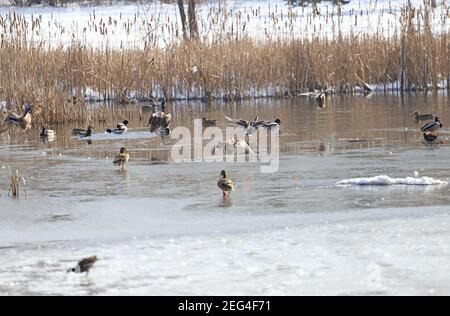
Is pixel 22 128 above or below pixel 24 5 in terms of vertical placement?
below

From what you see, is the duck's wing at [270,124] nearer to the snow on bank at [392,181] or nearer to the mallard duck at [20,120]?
the mallard duck at [20,120]

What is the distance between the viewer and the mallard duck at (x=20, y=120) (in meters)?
15.5

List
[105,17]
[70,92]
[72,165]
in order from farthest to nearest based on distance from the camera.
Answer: [105,17] → [70,92] → [72,165]

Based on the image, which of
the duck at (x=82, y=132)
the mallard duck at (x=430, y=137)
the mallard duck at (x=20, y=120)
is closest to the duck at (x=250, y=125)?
the duck at (x=82, y=132)

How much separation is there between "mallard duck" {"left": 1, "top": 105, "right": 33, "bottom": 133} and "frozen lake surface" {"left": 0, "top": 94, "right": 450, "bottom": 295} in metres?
1.76

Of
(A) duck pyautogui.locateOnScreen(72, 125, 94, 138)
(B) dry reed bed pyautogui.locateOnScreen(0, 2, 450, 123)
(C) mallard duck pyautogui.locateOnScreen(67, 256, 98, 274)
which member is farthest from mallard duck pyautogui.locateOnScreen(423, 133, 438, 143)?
(B) dry reed bed pyautogui.locateOnScreen(0, 2, 450, 123)

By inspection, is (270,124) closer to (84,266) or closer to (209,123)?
(209,123)

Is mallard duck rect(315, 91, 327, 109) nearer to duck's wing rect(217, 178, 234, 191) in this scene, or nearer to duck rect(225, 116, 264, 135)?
duck rect(225, 116, 264, 135)

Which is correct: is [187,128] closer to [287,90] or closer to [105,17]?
[287,90]

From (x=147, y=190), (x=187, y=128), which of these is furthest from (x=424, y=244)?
(x=187, y=128)

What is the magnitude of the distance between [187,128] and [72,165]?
14.0ft

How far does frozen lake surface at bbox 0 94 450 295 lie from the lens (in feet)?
20.9
